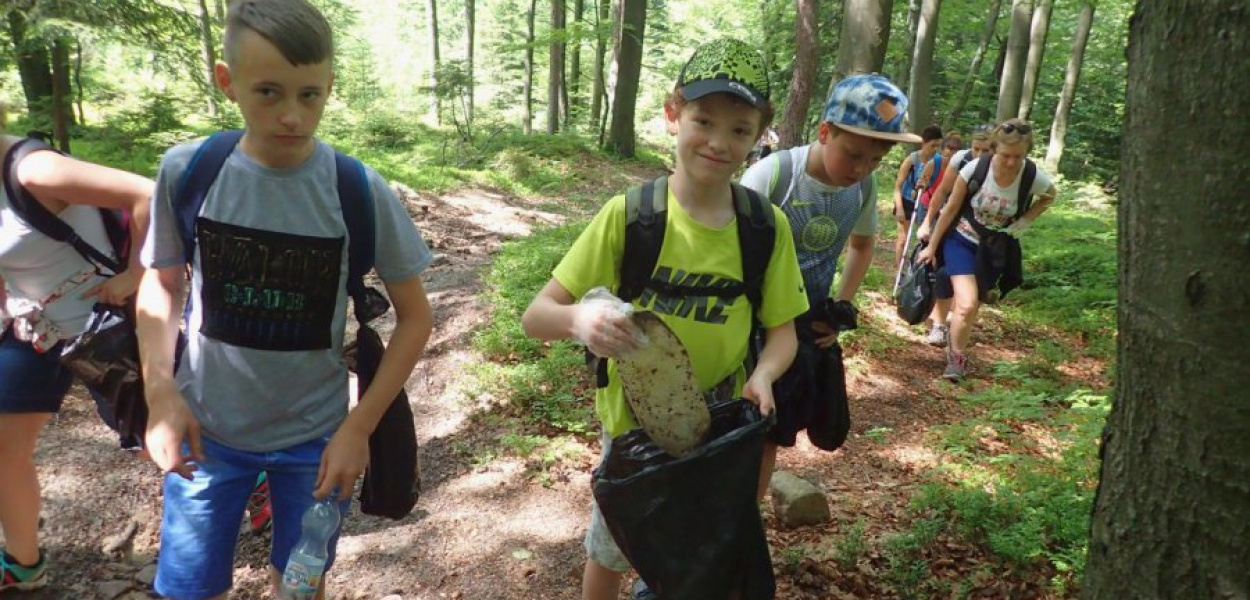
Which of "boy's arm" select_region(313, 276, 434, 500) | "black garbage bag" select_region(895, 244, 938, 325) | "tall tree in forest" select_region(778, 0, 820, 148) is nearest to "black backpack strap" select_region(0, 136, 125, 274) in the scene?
"boy's arm" select_region(313, 276, 434, 500)

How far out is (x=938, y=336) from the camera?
22.4 ft

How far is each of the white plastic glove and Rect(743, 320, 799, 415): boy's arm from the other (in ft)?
1.37

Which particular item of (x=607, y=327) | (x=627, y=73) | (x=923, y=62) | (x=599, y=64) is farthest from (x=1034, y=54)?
(x=607, y=327)

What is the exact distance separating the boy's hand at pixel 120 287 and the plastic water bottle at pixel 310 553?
3.66 feet

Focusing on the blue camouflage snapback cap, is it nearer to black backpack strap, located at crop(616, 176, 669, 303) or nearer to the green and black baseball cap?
the green and black baseball cap

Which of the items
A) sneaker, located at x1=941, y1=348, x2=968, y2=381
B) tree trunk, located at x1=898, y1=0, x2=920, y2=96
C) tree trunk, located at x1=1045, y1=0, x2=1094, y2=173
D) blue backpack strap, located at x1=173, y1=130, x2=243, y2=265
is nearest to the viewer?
blue backpack strap, located at x1=173, y1=130, x2=243, y2=265

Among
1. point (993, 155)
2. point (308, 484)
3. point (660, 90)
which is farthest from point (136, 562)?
point (660, 90)

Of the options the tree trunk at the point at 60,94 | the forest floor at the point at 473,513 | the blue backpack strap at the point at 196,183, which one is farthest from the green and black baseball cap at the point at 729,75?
the tree trunk at the point at 60,94

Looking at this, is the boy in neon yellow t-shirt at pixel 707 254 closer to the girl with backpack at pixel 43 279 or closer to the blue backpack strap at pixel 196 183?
the blue backpack strap at pixel 196 183

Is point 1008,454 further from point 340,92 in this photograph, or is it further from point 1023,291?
point 340,92

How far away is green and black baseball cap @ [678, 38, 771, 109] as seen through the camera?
198 cm

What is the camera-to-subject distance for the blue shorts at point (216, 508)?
6.39 ft

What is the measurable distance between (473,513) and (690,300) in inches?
93.7

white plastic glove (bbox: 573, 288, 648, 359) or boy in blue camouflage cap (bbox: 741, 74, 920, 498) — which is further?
boy in blue camouflage cap (bbox: 741, 74, 920, 498)
